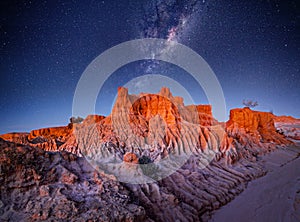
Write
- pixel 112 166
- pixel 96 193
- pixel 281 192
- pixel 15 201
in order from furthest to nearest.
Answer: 1. pixel 281 192
2. pixel 112 166
3. pixel 96 193
4. pixel 15 201

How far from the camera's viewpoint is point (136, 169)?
670 centimetres

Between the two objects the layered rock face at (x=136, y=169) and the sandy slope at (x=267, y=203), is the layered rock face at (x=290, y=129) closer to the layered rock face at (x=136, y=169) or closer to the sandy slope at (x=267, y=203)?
the layered rock face at (x=136, y=169)

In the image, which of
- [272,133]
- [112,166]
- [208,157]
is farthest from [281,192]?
[272,133]

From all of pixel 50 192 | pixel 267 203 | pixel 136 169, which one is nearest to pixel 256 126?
pixel 267 203

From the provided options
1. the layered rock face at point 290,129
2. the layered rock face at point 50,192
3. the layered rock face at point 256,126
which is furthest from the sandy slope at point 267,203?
the layered rock face at point 290,129

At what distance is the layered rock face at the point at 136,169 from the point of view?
12.2 ft

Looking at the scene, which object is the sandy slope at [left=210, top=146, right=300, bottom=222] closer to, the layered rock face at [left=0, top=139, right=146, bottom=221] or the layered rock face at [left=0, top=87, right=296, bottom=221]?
the layered rock face at [left=0, top=87, right=296, bottom=221]

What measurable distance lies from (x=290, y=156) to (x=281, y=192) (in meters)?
12.0

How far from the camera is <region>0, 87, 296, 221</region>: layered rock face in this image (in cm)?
372

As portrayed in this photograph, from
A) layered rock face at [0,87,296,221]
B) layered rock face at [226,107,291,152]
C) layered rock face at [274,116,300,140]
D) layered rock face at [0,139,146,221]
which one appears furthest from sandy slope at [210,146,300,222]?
layered rock face at [274,116,300,140]

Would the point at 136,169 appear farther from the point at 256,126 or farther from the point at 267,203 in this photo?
the point at 256,126

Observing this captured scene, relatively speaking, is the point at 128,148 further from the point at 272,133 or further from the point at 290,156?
the point at 272,133

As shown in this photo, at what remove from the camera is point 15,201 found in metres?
3.44

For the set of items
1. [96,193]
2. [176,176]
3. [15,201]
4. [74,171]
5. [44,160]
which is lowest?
[176,176]
